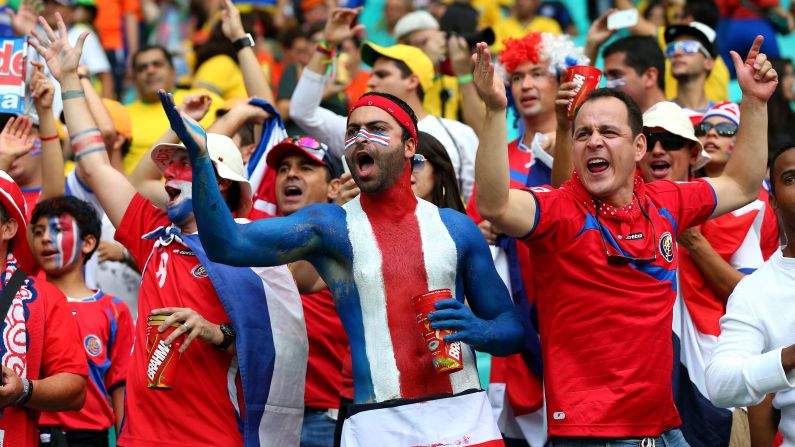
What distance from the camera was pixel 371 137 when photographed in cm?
465

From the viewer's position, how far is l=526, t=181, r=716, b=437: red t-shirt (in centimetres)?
456

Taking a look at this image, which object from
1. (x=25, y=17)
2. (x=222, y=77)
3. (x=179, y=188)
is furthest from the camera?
(x=222, y=77)

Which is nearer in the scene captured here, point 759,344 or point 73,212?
point 759,344

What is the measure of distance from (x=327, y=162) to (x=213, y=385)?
5.61ft

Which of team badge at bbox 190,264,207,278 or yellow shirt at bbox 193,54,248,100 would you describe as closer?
team badge at bbox 190,264,207,278

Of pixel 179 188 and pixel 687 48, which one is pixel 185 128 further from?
pixel 687 48

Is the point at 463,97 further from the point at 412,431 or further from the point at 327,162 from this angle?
the point at 412,431

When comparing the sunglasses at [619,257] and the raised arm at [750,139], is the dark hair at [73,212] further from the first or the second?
the raised arm at [750,139]

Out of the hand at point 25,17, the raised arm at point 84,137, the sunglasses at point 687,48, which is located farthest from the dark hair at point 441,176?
the hand at point 25,17

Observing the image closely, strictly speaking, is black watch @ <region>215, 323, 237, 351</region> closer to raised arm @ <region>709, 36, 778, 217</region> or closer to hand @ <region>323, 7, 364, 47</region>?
raised arm @ <region>709, 36, 778, 217</region>

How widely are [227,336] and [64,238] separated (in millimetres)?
1783

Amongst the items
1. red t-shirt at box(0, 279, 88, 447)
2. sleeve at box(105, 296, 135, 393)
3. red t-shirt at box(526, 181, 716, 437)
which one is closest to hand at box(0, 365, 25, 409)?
red t-shirt at box(0, 279, 88, 447)

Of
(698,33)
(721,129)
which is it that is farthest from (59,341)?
(698,33)

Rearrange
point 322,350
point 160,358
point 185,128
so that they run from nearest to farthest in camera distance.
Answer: point 185,128
point 160,358
point 322,350
